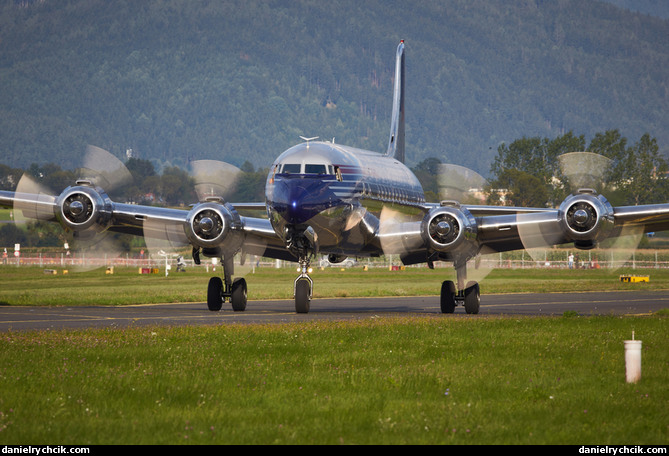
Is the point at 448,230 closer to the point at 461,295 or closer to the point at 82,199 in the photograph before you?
the point at 461,295

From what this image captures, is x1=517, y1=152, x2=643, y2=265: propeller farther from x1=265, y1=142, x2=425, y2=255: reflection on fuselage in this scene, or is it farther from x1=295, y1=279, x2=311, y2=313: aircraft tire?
x1=295, y1=279, x2=311, y2=313: aircraft tire

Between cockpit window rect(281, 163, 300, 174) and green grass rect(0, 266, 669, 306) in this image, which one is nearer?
cockpit window rect(281, 163, 300, 174)

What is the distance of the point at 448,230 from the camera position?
2619cm

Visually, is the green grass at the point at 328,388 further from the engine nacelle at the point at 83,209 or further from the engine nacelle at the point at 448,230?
the engine nacelle at the point at 83,209

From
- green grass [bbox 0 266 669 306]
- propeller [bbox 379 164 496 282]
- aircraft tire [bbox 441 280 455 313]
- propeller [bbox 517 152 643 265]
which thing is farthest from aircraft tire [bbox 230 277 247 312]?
propeller [bbox 517 152 643 265]

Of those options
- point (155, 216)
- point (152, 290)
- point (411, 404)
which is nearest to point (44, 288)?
point (152, 290)

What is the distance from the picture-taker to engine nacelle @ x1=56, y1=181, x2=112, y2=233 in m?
27.6

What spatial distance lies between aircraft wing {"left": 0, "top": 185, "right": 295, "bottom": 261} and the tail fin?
460 inches

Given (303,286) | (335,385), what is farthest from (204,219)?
(335,385)

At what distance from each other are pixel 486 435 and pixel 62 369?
701 centimetres

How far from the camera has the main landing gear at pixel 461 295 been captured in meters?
28.2

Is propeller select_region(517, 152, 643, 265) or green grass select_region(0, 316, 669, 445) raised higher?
propeller select_region(517, 152, 643, 265)

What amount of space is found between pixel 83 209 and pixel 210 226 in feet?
13.0

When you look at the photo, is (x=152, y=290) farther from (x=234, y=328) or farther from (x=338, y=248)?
(x=234, y=328)
